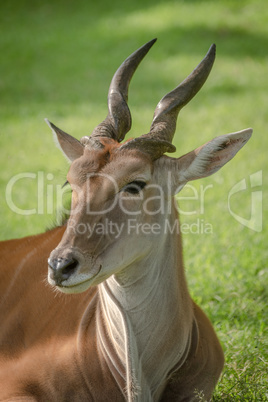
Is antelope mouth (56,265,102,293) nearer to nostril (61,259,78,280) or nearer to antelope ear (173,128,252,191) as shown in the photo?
nostril (61,259,78,280)

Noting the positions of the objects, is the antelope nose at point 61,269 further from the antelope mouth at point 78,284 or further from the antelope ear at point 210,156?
the antelope ear at point 210,156

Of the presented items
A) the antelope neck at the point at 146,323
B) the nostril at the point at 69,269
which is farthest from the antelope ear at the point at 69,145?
the nostril at the point at 69,269

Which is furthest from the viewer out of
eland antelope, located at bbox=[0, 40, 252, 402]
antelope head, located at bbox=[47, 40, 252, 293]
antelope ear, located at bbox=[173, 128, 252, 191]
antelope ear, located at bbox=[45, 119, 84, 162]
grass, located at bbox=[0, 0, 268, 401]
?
grass, located at bbox=[0, 0, 268, 401]

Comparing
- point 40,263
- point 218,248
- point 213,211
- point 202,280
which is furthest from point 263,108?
point 40,263

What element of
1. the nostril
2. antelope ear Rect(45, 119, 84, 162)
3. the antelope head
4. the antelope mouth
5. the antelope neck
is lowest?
the antelope neck

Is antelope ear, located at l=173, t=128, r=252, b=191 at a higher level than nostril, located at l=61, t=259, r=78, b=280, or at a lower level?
higher

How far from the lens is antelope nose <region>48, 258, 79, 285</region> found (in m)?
2.99

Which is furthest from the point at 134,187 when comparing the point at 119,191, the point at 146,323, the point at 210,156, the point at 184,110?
the point at 184,110

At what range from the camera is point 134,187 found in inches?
131

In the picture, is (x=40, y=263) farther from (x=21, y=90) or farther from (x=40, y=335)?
(x=21, y=90)

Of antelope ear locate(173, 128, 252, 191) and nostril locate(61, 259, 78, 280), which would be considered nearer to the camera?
nostril locate(61, 259, 78, 280)

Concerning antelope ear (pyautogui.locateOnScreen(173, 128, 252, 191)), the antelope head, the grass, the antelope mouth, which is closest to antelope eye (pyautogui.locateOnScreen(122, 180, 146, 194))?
the antelope head

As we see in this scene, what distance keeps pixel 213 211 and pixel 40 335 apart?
4.19 metres

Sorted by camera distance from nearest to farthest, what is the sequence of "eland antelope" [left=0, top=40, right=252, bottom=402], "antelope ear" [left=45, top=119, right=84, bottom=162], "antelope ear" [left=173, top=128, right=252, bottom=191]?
1. "eland antelope" [left=0, top=40, right=252, bottom=402]
2. "antelope ear" [left=173, top=128, right=252, bottom=191]
3. "antelope ear" [left=45, top=119, right=84, bottom=162]
